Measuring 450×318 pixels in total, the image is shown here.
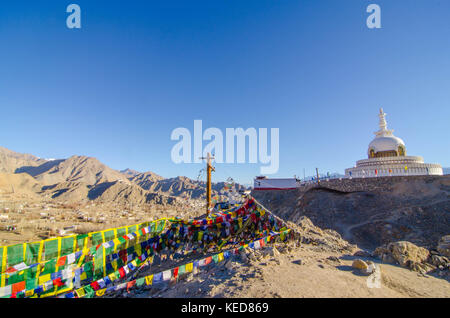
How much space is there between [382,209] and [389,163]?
394 inches

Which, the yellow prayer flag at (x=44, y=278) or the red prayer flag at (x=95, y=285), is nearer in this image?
the red prayer flag at (x=95, y=285)

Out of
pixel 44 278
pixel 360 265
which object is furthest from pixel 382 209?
pixel 44 278

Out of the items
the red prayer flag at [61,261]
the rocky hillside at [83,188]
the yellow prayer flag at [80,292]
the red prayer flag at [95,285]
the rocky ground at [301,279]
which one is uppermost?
the rocky ground at [301,279]

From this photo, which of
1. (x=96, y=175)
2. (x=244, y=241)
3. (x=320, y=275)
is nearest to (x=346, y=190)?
(x=244, y=241)

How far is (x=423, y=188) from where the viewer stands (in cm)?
1827

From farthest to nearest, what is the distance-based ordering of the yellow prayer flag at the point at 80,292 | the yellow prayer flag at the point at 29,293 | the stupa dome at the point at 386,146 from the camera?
1. the stupa dome at the point at 386,146
2. the yellow prayer flag at the point at 29,293
3. the yellow prayer flag at the point at 80,292

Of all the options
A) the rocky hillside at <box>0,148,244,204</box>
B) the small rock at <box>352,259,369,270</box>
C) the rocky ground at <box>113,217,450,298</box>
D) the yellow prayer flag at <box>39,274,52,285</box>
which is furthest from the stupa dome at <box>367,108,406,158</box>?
the yellow prayer flag at <box>39,274,52,285</box>

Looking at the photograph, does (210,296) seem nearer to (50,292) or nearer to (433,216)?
(50,292)

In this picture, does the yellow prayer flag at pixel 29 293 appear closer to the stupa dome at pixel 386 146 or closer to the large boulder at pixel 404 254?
the large boulder at pixel 404 254

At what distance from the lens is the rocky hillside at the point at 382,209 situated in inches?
556

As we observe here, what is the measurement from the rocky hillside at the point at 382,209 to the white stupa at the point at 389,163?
2.37m

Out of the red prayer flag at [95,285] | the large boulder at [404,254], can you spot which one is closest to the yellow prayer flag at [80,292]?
the red prayer flag at [95,285]

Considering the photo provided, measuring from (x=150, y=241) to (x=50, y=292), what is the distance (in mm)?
3679

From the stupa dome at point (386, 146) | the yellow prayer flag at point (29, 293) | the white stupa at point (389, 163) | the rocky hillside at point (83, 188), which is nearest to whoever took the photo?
the yellow prayer flag at point (29, 293)
